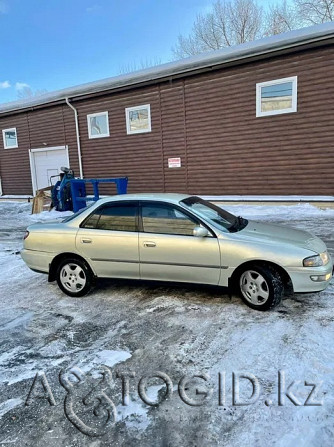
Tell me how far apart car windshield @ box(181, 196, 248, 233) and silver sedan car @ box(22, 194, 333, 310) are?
1cm

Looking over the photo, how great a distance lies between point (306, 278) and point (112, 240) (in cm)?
230

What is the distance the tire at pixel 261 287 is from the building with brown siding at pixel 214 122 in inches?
275

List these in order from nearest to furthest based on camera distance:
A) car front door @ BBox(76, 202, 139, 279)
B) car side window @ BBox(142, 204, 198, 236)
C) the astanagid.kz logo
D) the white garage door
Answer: the astanagid.kz logo → car side window @ BBox(142, 204, 198, 236) → car front door @ BBox(76, 202, 139, 279) → the white garage door

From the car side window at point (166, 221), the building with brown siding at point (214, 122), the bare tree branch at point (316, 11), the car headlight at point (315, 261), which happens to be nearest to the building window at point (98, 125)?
the building with brown siding at point (214, 122)

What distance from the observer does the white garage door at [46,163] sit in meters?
14.9

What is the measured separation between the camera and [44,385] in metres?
2.70

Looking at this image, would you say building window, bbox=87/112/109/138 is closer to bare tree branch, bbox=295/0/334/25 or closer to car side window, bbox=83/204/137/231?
car side window, bbox=83/204/137/231

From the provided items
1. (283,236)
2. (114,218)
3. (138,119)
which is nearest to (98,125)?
(138,119)

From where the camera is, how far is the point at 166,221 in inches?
165

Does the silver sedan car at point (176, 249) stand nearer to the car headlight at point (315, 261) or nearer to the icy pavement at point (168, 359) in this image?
the car headlight at point (315, 261)

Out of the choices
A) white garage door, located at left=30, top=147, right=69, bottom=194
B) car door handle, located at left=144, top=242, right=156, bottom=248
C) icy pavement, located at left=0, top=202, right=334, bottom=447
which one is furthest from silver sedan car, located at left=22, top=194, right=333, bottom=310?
white garage door, located at left=30, top=147, right=69, bottom=194

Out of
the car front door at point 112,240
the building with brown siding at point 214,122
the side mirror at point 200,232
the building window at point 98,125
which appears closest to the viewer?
the side mirror at point 200,232

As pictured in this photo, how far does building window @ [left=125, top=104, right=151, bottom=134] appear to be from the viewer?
12.2m

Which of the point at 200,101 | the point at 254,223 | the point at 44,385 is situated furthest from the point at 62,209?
the point at 44,385
